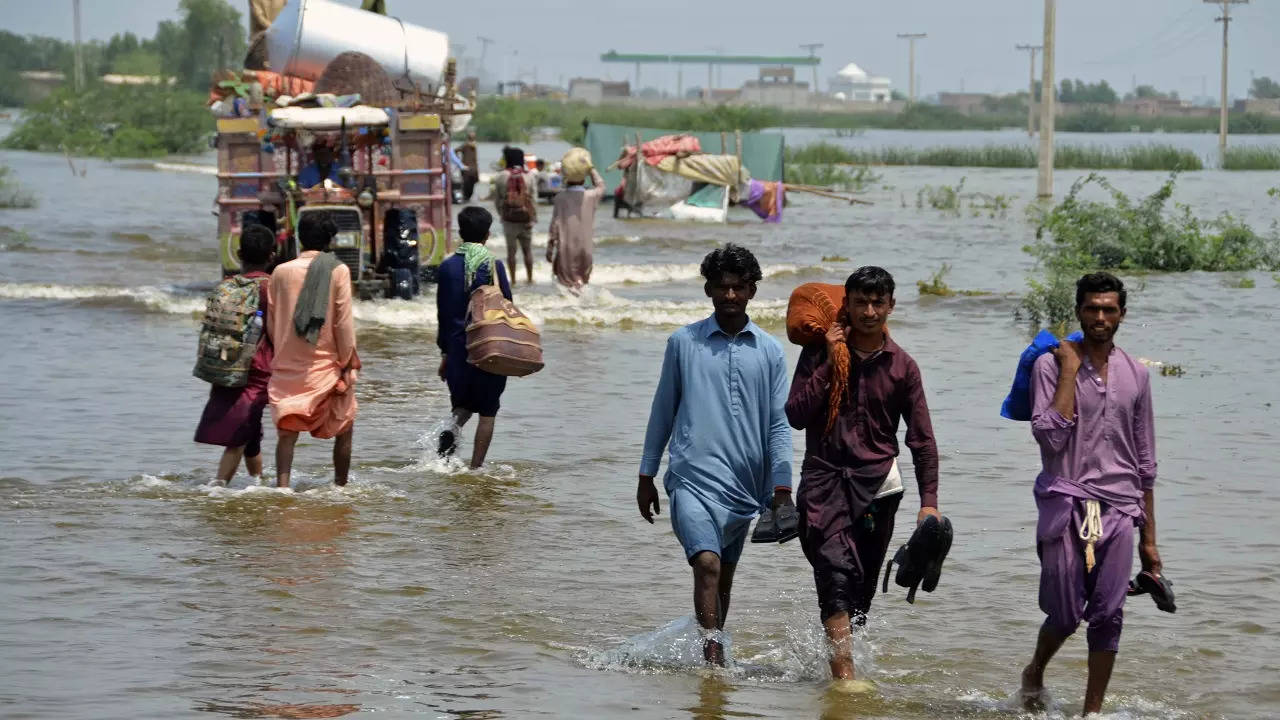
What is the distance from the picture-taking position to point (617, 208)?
35656mm

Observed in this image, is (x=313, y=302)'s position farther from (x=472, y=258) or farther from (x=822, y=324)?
(x=822, y=324)

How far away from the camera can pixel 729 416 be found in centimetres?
570

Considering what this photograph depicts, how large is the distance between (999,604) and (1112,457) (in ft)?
6.67

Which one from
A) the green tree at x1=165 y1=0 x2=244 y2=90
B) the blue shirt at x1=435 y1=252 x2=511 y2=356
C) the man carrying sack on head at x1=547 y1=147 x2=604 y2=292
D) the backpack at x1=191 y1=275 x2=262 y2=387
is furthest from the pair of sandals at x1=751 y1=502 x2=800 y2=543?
the green tree at x1=165 y1=0 x2=244 y2=90

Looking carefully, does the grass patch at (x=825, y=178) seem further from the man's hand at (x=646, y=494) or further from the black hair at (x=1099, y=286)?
the black hair at (x=1099, y=286)

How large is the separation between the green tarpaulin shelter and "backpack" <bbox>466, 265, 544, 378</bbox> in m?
28.2

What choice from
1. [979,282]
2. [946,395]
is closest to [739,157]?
[979,282]

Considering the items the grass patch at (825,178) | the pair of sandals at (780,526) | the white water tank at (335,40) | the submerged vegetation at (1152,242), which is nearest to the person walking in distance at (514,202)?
the white water tank at (335,40)

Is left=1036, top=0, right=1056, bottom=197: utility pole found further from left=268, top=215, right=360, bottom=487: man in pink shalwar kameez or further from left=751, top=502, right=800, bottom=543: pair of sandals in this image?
left=751, top=502, right=800, bottom=543: pair of sandals

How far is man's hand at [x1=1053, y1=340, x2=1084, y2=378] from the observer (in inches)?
207

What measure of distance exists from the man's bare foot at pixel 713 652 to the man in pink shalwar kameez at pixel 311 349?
2905mm

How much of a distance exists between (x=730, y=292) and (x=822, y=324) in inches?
13.5

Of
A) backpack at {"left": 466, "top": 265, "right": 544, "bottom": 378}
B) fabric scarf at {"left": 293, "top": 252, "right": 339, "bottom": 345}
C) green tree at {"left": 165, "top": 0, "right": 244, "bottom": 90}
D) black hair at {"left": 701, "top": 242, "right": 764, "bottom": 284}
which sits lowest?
backpack at {"left": 466, "top": 265, "right": 544, "bottom": 378}

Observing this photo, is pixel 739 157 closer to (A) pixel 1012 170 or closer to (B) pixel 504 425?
(B) pixel 504 425
